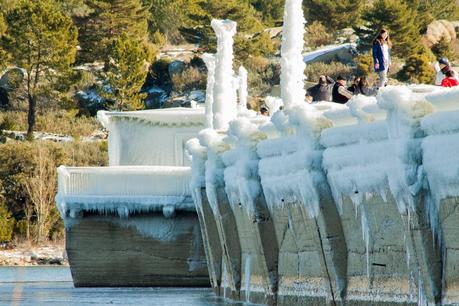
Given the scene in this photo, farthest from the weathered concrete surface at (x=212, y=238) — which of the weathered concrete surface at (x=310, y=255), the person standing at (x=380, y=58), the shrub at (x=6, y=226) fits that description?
the shrub at (x=6, y=226)

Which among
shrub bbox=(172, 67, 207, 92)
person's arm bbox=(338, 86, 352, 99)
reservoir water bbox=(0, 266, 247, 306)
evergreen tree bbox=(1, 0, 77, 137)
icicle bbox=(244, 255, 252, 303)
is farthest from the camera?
shrub bbox=(172, 67, 207, 92)

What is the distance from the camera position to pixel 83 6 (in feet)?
536

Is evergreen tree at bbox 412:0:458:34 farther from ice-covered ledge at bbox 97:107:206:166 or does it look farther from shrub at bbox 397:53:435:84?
ice-covered ledge at bbox 97:107:206:166

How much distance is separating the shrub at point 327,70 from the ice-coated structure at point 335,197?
78.0 m

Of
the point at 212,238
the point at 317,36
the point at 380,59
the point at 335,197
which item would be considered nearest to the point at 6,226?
the point at 317,36

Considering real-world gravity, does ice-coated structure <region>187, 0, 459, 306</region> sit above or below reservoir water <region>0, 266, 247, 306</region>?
above

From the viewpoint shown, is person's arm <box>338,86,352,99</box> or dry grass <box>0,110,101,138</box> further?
dry grass <box>0,110,101,138</box>

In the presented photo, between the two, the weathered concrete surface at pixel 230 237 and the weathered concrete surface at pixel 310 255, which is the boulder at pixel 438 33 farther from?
the weathered concrete surface at pixel 310 255

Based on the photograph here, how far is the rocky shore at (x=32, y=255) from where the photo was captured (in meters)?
97.9

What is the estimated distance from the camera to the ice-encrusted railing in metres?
50.8

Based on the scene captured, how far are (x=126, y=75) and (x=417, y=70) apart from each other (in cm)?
2691

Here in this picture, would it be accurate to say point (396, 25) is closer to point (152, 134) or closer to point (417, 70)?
point (417, 70)

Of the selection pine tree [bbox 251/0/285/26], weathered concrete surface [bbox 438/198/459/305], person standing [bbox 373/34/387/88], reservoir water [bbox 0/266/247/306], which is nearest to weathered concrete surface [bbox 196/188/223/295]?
reservoir water [bbox 0/266/247/306]

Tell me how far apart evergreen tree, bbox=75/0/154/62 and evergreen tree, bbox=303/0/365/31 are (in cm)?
1422
